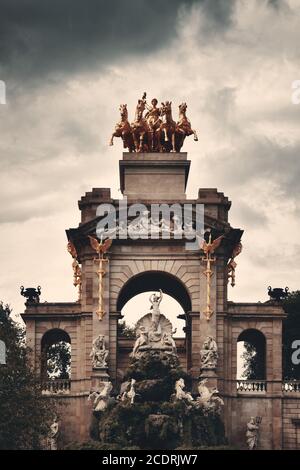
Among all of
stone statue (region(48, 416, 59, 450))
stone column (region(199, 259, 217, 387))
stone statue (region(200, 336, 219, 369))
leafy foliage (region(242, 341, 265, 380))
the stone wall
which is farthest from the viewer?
leafy foliage (region(242, 341, 265, 380))

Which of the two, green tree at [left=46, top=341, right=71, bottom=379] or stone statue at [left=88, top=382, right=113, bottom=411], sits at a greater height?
green tree at [left=46, top=341, right=71, bottom=379]

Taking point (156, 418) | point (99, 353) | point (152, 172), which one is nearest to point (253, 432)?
point (156, 418)

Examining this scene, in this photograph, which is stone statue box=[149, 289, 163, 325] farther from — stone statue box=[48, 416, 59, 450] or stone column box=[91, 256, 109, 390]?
stone statue box=[48, 416, 59, 450]

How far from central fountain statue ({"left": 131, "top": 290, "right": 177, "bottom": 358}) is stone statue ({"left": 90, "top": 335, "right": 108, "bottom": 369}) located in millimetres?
2143

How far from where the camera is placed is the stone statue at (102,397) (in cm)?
10788

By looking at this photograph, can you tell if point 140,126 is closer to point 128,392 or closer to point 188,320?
point 188,320

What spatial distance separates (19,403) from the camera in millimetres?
100750

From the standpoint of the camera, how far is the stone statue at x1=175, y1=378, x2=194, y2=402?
347 ft

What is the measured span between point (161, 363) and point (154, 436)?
5127mm

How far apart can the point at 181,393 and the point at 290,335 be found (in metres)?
31.7

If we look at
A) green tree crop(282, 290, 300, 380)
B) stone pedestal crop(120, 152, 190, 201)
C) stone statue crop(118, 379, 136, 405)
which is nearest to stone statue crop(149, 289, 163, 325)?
stone statue crop(118, 379, 136, 405)

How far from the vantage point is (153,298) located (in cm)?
10988
